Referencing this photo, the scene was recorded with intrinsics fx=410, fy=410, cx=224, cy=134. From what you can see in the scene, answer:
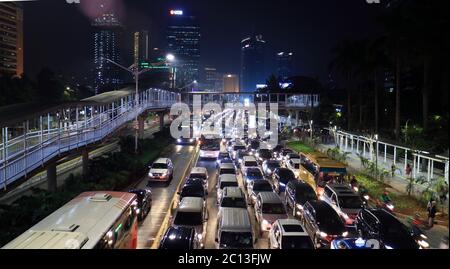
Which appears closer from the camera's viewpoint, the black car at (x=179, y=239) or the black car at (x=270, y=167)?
the black car at (x=179, y=239)

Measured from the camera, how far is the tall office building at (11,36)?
75500 millimetres

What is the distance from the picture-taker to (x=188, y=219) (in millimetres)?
13461

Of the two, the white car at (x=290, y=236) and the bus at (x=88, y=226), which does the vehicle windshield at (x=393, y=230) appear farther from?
the bus at (x=88, y=226)

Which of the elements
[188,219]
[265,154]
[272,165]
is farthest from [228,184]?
[265,154]

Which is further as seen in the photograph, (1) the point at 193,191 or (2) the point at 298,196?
(1) the point at 193,191

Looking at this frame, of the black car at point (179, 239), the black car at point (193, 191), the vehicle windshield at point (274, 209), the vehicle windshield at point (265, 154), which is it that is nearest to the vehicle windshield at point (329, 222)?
the vehicle windshield at point (274, 209)

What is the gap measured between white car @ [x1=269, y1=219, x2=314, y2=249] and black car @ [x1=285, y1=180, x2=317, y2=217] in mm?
4254

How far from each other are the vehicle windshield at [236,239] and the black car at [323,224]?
2.96 meters

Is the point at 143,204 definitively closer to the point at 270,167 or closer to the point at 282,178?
the point at 282,178

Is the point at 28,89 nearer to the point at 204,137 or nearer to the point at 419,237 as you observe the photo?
the point at 204,137

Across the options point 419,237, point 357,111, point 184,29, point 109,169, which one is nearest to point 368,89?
point 357,111

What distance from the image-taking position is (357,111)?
5553cm

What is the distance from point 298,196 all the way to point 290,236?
653 centimetres
